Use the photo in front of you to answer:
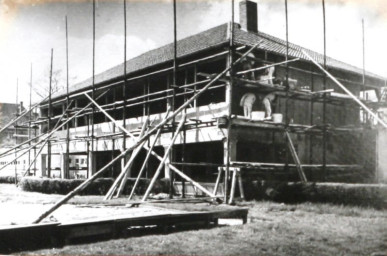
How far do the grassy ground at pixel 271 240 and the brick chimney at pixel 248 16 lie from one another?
49.1ft

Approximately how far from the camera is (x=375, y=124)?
2412cm

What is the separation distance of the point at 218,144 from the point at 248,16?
782 centimetres

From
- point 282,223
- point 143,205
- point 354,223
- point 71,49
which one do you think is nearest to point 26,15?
point 143,205

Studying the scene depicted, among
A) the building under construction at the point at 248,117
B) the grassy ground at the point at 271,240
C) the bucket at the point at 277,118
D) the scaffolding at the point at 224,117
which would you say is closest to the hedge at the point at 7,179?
the building under construction at the point at 248,117

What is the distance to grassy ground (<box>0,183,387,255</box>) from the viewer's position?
6820 mm

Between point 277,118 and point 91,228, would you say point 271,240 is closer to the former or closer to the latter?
point 91,228

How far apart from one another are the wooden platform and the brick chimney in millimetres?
15883

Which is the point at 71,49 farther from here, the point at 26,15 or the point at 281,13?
the point at 26,15

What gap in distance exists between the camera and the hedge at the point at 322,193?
40.4ft

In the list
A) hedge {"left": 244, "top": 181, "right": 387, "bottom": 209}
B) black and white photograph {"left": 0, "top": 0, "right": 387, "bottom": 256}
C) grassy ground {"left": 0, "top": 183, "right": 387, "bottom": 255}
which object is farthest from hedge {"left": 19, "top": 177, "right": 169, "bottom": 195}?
grassy ground {"left": 0, "top": 183, "right": 387, "bottom": 255}

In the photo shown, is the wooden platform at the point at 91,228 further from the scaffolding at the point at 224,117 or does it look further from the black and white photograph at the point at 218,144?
the scaffolding at the point at 224,117

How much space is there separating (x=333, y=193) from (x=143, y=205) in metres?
5.85

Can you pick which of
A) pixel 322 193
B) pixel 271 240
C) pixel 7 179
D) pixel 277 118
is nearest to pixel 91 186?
pixel 277 118

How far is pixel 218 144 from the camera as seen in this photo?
2080cm
